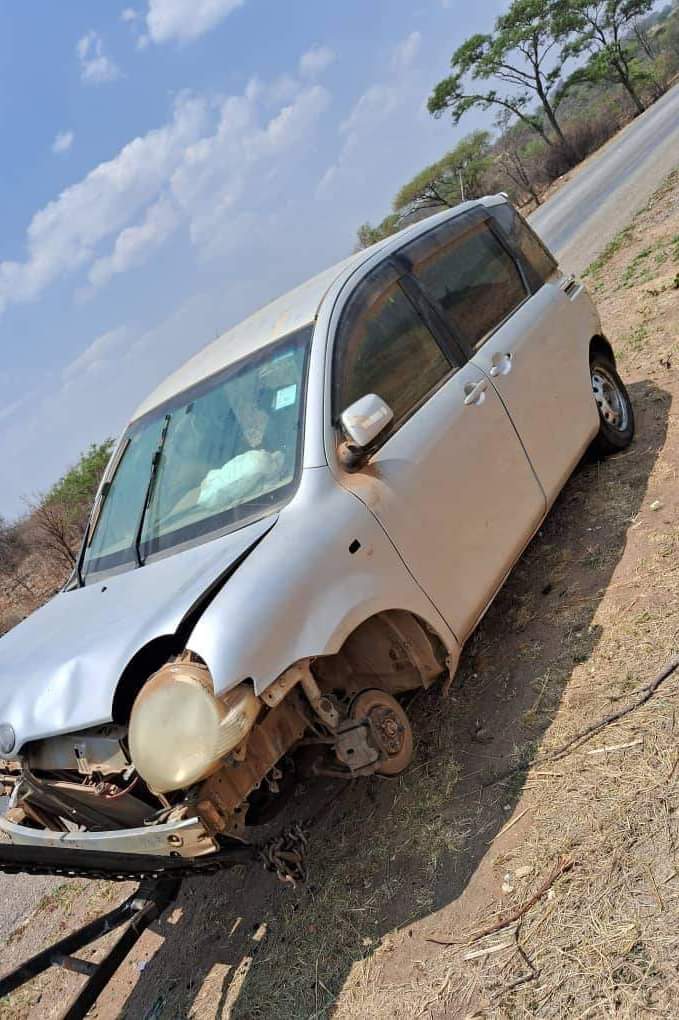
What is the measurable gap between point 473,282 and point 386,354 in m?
1.08

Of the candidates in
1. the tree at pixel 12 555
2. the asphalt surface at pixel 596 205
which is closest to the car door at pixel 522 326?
the asphalt surface at pixel 596 205

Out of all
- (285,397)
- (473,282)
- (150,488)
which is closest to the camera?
(285,397)

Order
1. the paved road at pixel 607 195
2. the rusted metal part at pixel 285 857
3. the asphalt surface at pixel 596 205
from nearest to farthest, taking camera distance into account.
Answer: the rusted metal part at pixel 285 857, the asphalt surface at pixel 596 205, the paved road at pixel 607 195

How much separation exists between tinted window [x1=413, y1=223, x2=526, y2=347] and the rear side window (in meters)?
0.16

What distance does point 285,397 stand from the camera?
346 centimetres

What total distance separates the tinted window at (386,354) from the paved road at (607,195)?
9230 mm

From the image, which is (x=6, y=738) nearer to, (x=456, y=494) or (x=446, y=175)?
(x=456, y=494)

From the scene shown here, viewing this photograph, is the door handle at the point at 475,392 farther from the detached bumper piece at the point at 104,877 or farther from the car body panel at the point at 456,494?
the detached bumper piece at the point at 104,877

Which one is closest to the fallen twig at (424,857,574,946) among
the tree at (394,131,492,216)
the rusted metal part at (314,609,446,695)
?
the rusted metal part at (314,609,446,695)

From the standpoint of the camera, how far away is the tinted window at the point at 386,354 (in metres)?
3.48

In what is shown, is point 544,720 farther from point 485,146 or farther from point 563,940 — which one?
point 485,146

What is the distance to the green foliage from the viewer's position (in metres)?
18.2

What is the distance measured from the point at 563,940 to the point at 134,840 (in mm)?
1435

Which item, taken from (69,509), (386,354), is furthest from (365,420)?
(69,509)
